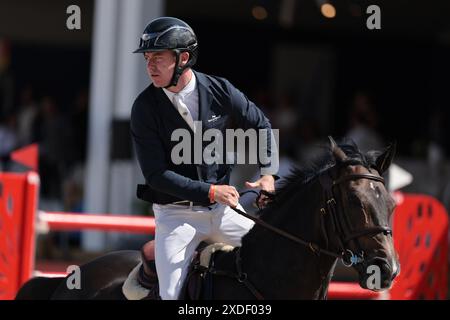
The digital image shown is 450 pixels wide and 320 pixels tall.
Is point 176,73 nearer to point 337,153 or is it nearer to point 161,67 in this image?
point 161,67

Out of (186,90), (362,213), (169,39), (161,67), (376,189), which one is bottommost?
(362,213)

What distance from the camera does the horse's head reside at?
421 cm

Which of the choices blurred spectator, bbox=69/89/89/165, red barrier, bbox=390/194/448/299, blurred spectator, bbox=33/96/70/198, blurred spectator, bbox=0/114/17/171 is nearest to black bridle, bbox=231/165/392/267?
red barrier, bbox=390/194/448/299

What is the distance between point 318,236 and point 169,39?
1.17 metres

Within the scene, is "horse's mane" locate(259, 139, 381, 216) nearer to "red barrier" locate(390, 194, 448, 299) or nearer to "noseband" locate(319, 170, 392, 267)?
"noseband" locate(319, 170, 392, 267)

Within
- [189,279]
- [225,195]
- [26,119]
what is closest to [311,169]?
[225,195]

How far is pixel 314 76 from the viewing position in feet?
59.1

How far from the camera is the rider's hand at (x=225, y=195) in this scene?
14.4 feet

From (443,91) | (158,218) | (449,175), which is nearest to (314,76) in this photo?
(443,91)

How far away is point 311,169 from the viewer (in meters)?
4.67

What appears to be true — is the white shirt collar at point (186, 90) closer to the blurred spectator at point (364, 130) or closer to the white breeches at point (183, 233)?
the white breeches at point (183, 233)

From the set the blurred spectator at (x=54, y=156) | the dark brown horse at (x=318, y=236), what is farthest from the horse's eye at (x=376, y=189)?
the blurred spectator at (x=54, y=156)

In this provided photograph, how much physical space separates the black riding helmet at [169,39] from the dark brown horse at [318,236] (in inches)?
31.3

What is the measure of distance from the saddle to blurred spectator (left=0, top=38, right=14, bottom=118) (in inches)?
506
